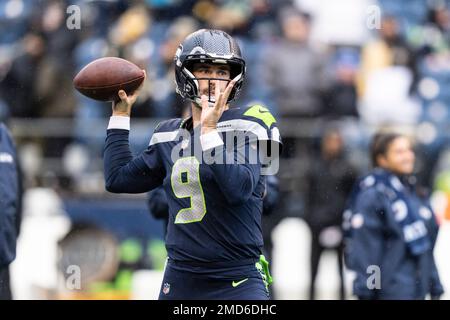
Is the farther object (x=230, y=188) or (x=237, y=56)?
(x=237, y=56)

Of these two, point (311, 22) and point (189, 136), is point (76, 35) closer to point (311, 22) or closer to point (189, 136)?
point (311, 22)

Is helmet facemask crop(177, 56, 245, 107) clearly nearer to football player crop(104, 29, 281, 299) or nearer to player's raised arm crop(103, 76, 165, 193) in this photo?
football player crop(104, 29, 281, 299)

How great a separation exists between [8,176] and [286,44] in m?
5.18

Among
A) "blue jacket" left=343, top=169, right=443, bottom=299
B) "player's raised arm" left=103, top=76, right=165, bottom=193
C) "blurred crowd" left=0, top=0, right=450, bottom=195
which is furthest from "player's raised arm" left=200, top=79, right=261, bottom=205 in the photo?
"blurred crowd" left=0, top=0, right=450, bottom=195

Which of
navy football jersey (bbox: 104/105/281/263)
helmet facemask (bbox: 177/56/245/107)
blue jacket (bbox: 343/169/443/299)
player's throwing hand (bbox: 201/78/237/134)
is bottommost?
blue jacket (bbox: 343/169/443/299)

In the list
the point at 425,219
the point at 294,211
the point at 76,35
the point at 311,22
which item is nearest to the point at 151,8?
the point at 76,35

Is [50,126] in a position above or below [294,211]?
above

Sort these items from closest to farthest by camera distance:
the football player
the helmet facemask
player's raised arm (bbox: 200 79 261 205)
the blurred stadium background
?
player's raised arm (bbox: 200 79 261 205), the football player, the helmet facemask, the blurred stadium background

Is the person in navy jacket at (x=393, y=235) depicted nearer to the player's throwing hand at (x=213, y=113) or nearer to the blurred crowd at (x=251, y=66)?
the player's throwing hand at (x=213, y=113)

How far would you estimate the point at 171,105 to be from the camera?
10.5 metres

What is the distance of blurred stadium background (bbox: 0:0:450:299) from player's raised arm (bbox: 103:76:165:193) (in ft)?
13.9

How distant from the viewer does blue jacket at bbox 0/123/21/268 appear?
591 cm

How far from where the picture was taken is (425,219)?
696 cm

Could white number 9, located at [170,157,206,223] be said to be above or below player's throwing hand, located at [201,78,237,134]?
below
